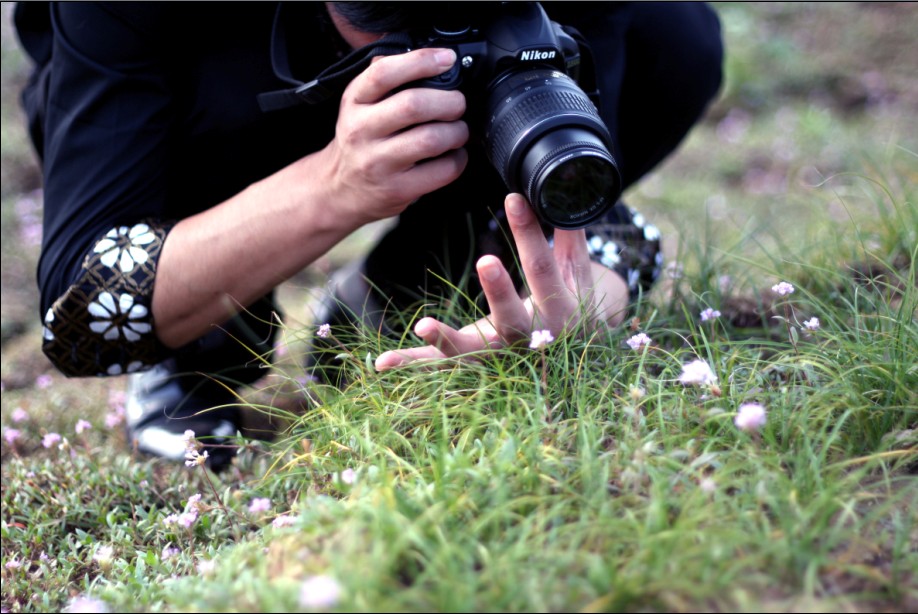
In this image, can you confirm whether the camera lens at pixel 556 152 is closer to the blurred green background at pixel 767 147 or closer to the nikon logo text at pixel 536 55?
the nikon logo text at pixel 536 55

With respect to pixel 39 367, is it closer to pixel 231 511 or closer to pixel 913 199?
pixel 231 511

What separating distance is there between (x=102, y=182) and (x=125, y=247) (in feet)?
0.42

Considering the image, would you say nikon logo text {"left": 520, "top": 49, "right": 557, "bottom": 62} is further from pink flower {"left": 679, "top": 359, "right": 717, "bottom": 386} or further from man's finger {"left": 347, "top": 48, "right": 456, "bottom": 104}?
pink flower {"left": 679, "top": 359, "right": 717, "bottom": 386}

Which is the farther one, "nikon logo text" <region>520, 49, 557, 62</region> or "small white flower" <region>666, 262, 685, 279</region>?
"small white flower" <region>666, 262, 685, 279</region>

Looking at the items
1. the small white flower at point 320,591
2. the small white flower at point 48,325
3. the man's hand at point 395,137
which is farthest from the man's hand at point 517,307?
the small white flower at point 48,325

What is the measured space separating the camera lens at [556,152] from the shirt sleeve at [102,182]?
73 cm

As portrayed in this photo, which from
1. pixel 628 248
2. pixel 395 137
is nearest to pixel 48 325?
pixel 395 137

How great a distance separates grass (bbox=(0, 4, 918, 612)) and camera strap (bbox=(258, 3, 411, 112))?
428 millimetres

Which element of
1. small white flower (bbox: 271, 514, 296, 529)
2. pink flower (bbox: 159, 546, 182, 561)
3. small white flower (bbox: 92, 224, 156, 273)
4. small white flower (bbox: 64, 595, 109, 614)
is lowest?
pink flower (bbox: 159, 546, 182, 561)

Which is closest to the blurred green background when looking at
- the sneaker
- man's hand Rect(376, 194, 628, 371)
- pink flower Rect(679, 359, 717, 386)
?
the sneaker

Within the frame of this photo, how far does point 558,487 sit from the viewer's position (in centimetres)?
90

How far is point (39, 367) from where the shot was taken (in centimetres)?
229

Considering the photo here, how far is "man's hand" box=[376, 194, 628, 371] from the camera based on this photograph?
1.15 metres

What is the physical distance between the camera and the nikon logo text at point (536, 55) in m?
1.30
